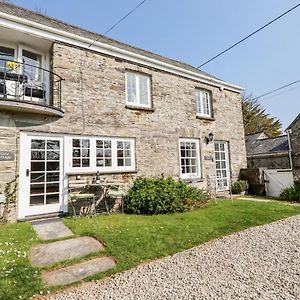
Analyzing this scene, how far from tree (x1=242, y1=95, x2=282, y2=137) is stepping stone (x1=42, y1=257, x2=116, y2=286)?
36.3 m

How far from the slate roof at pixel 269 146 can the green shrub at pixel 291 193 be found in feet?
31.5

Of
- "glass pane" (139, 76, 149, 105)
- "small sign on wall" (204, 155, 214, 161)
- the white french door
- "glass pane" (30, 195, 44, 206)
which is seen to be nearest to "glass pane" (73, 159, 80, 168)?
the white french door

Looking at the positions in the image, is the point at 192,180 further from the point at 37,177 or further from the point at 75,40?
the point at 75,40

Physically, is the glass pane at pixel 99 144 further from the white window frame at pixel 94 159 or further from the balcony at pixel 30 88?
the balcony at pixel 30 88

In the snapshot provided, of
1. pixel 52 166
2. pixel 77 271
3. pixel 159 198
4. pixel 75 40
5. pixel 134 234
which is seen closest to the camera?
pixel 77 271

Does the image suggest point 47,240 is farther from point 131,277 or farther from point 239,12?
point 239,12

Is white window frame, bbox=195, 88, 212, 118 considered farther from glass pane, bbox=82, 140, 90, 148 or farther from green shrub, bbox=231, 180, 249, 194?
glass pane, bbox=82, 140, 90, 148

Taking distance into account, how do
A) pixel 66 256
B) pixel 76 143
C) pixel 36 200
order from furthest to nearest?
pixel 76 143 < pixel 36 200 < pixel 66 256

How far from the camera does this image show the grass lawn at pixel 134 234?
3739 mm

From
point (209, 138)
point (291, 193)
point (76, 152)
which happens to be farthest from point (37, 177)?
point (291, 193)

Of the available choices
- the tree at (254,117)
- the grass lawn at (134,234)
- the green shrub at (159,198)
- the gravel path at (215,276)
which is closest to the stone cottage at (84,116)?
the green shrub at (159,198)

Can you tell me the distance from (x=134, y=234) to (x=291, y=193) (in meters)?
8.70

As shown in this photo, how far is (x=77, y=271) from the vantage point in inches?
156

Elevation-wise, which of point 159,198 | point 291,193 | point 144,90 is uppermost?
point 144,90
